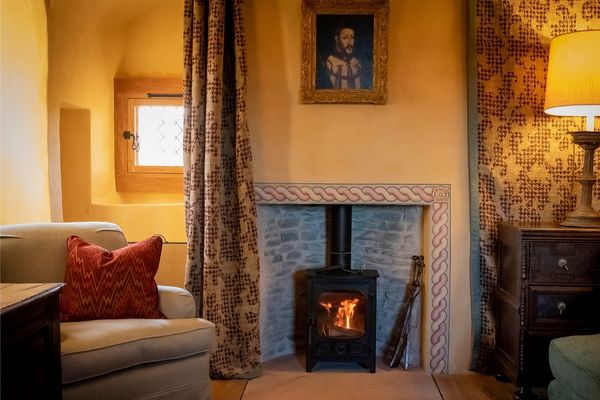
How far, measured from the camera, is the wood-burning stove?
9.67ft

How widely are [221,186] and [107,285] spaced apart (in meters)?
0.83

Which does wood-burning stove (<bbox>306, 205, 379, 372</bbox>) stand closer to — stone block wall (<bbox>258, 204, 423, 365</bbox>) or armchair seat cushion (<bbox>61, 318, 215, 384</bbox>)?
stone block wall (<bbox>258, 204, 423, 365</bbox>)

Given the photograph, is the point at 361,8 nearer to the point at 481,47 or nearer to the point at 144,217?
the point at 481,47

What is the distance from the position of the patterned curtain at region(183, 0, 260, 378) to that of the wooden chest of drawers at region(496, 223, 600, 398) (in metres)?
1.36

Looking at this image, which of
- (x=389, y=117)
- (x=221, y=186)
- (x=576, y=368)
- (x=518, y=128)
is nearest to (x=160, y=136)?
(x=221, y=186)

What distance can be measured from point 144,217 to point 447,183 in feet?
6.66

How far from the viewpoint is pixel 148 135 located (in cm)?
390

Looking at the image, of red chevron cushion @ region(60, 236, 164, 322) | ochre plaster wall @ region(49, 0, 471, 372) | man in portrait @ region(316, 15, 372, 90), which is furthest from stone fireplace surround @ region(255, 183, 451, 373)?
red chevron cushion @ region(60, 236, 164, 322)

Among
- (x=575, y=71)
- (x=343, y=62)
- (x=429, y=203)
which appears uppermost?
(x=343, y=62)

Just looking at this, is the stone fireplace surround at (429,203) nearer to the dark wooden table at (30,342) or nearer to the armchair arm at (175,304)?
the armchair arm at (175,304)

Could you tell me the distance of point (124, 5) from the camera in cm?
359

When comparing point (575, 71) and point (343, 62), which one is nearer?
point (575, 71)

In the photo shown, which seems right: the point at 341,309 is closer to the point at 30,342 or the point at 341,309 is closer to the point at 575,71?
the point at 575,71

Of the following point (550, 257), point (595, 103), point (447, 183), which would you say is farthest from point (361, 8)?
point (550, 257)
